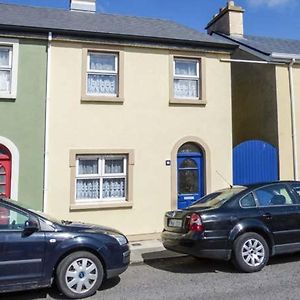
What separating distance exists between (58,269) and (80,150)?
515 cm

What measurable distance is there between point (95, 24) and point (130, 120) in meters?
3.16

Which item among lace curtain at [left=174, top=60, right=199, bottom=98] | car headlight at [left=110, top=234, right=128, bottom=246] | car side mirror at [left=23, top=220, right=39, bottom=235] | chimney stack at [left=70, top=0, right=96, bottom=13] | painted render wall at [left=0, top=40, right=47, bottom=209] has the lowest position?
car headlight at [left=110, top=234, right=128, bottom=246]

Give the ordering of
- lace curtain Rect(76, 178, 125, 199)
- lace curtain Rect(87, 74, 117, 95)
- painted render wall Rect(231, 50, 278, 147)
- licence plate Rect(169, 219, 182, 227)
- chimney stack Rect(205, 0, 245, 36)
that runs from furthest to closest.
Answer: chimney stack Rect(205, 0, 245, 36) < painted render wall Rect(231, 50, 278, 147) < lace curtain Rect(87, 74, 117, 95) < lace curtain Rect(76, 178, 125, 199) < licence plate Rect(169, 219, 182, 227)

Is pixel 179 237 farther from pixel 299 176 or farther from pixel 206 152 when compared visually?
pixel 299 176

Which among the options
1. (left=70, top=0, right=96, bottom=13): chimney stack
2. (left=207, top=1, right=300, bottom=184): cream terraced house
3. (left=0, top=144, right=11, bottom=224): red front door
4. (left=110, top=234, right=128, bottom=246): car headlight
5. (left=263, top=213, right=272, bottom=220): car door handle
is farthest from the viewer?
(left=70, top=0, right=96, bottom=13): chimney stack

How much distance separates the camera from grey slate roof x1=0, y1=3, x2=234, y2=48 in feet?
35.6

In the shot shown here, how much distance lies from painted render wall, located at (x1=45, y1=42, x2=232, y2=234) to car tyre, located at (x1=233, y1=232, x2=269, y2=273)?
14.2ft

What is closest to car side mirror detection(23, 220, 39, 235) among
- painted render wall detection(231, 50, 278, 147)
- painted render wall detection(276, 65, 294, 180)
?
painted render wall detection(276, 65, 294, 180)

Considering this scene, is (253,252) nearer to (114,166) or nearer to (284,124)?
(114,166)

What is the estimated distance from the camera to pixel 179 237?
7383 mm

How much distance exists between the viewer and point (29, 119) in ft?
34.5

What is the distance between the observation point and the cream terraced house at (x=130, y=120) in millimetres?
10711

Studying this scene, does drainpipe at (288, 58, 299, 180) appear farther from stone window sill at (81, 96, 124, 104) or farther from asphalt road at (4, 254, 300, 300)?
stone window sill at (81, 96, 124, 104)

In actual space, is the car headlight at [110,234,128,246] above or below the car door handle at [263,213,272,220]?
below
